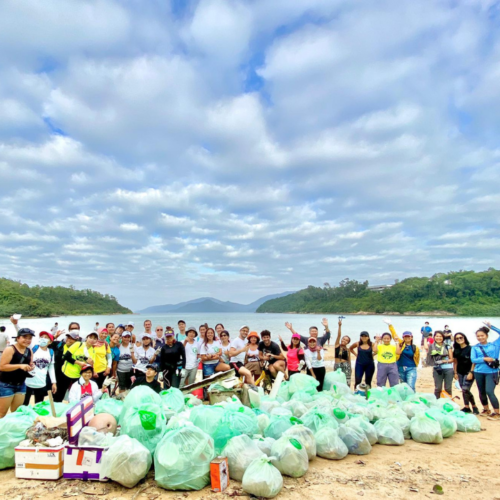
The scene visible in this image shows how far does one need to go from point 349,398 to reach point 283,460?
2796 mm

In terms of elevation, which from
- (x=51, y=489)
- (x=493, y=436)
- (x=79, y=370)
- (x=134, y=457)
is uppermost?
(x=79, y=370)

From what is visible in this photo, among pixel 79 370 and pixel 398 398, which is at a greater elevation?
pixel 79 370

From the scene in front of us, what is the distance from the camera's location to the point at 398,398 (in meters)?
6.33

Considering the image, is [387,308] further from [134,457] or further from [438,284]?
[134,457]

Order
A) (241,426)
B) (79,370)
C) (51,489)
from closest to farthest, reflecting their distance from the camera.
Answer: (51,489) < (241,426) < (79,370)

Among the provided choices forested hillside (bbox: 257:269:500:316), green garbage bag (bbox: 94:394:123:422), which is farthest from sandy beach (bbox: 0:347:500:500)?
forested hillside (bbox: 257:269:500:316)

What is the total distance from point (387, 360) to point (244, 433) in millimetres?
4102

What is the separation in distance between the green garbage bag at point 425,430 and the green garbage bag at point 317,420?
4.22 feet

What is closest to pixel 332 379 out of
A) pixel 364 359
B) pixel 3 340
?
pixel 364 359

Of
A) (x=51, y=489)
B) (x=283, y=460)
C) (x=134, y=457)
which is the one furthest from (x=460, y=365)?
(x=51, y=489)

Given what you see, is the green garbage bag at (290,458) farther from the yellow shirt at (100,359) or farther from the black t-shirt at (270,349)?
the yellow shirt at (100,359)

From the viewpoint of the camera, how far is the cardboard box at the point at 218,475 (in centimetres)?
332

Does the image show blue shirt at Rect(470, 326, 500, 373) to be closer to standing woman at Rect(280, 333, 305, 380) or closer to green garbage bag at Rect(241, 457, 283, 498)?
standing woman at Rect(280, 333, 305, 380)

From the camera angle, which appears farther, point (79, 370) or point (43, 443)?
point (79, 370)
